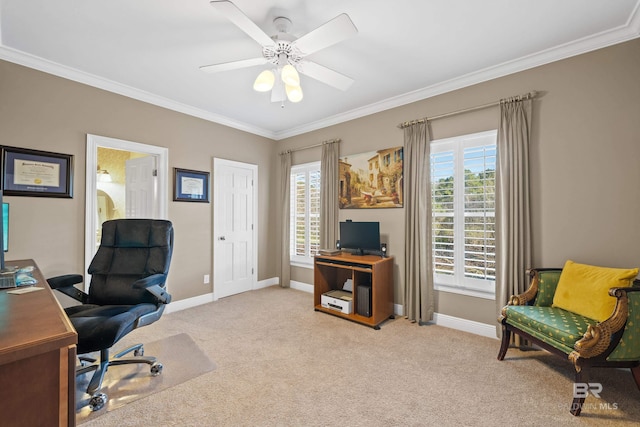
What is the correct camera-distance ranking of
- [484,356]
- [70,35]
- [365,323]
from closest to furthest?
[70,35] < [484,356] < [365,323]

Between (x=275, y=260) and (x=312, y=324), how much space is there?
2.00 metres

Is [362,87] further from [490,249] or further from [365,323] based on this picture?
[365,323]

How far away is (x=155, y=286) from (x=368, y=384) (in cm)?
178

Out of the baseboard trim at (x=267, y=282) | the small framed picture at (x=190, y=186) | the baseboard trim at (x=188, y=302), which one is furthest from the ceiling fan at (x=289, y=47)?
the baseboard trim at (x=267, y=282)

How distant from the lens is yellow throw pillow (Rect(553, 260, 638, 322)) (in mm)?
1934

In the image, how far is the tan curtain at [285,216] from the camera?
4691 mm

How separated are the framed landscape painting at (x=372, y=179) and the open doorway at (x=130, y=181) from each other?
2398 millimetres

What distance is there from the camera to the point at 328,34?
178cm

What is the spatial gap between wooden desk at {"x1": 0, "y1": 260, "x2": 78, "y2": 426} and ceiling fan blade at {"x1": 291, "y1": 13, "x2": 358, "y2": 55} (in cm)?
194

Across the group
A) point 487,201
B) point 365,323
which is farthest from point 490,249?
point 365,323

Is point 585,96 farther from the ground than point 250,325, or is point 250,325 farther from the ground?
point 585,96

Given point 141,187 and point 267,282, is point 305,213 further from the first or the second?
point 141,187

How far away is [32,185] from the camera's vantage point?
263cm

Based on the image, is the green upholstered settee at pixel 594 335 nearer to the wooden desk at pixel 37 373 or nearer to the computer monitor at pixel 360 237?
the computer monitor at pixel 360 237
